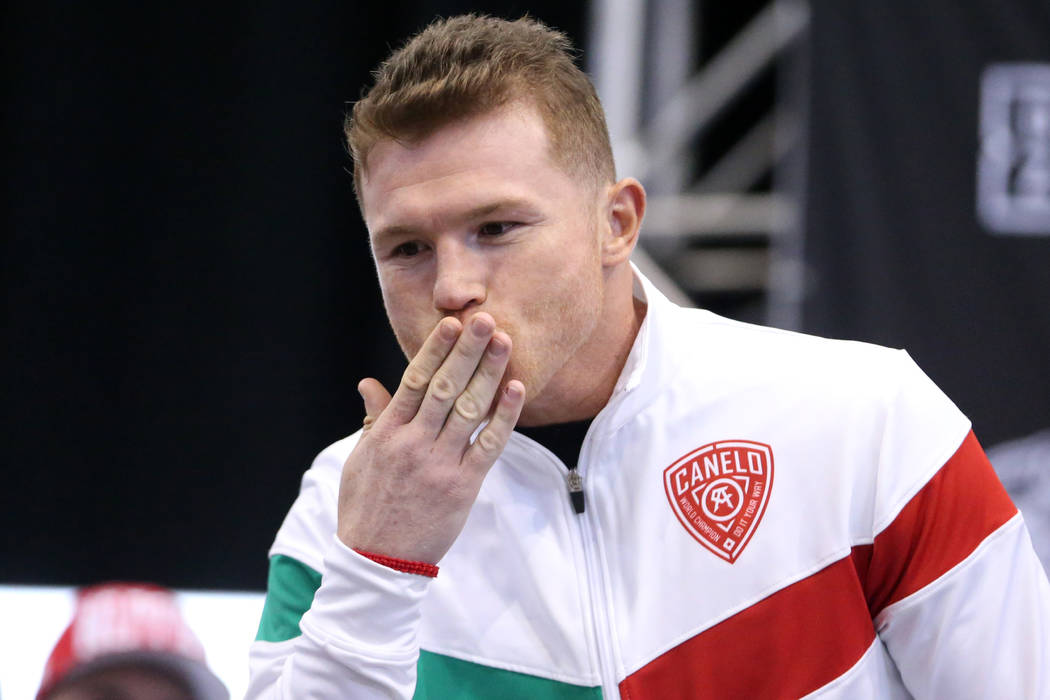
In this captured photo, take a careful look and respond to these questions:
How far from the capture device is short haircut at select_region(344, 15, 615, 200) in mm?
1667

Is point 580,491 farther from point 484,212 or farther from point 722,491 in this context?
point 484,212

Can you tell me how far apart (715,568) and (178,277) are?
261 centimetres

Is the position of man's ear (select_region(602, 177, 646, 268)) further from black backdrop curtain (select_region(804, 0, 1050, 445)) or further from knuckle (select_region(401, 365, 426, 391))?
black backdrop curtain (select_region(804, 0, 1050, 445))

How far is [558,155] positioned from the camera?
5.65ft

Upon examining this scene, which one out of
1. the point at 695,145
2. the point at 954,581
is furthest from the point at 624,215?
the point at 695,145

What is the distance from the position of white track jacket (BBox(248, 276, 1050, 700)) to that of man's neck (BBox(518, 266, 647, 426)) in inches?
2.0

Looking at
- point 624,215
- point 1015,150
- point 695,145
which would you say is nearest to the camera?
point 624,215

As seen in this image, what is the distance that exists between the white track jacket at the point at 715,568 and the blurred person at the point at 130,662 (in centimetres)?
53

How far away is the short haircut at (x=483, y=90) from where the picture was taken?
1667 millimetres

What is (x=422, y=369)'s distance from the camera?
5.12ft

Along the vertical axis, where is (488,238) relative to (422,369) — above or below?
above

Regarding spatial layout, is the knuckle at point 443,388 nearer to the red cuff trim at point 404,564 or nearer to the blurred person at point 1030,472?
the red cuff trim at point 404,564

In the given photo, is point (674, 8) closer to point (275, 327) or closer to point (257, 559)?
point (275, 327)

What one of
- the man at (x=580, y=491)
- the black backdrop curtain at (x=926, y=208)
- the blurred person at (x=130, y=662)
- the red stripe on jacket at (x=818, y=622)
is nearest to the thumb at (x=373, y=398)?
the man at (x=580, y=491)
